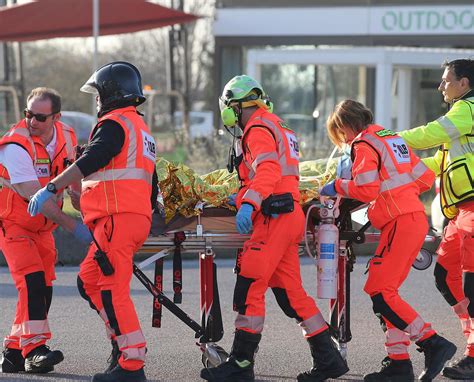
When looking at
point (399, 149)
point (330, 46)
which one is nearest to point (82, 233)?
point (399, 149)

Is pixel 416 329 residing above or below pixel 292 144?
below

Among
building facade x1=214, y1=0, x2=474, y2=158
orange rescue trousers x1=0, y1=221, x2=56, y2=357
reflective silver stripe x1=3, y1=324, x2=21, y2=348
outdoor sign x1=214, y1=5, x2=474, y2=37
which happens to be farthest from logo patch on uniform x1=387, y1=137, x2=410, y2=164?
outdoor sign x1=214, y1=5, x2=474, y2=37

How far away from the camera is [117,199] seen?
6.31 m

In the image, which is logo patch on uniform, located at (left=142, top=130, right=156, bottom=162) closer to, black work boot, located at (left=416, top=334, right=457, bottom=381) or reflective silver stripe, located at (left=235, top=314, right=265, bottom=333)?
reflective silver stripe, located at (left=235, top=314, right=265, bottom=333)

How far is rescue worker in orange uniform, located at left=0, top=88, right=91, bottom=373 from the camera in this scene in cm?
686

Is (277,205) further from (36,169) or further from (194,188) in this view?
(36,169)

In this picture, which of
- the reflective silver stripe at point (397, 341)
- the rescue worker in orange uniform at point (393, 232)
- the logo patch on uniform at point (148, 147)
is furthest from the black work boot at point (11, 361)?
the reflective silver stripe at point (397, 341)

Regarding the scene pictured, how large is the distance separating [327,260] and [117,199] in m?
1.42

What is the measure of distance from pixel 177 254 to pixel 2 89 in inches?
714

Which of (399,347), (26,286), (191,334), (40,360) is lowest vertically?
(191,334)

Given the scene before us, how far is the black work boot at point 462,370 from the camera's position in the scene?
6.97m

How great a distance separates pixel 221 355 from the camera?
276 inches

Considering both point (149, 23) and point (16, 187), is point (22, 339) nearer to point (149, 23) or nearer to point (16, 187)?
point (16, 187)

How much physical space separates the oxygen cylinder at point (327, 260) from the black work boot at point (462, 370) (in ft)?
2.95
